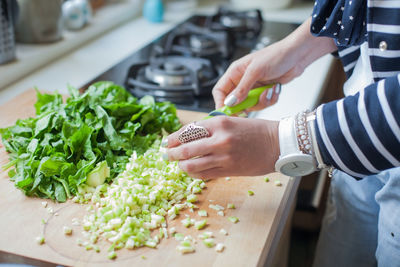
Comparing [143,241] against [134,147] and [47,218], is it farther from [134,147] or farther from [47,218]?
[134,147]

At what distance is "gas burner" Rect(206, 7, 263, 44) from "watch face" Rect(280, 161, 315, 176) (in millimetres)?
991

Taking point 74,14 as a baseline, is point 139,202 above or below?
below

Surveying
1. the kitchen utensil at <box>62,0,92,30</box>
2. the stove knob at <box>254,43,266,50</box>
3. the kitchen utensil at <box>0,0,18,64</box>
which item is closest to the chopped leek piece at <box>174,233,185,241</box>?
the kitchen utensil at <box>0,0,18,64</box>

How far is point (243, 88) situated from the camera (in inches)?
40.4

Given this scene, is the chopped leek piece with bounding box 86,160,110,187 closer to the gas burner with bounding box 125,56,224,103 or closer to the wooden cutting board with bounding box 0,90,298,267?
the wooden cutting board with bounding box 0,90,298,267

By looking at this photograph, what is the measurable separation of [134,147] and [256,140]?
0.32 metres

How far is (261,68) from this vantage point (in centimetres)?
104

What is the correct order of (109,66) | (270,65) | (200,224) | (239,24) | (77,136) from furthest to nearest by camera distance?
(239,24)
(109,66)
(270,65)
(77,136)
(200,224)

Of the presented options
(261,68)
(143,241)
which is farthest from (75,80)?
(143,241)

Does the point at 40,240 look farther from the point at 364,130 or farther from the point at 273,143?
the point at 364,130

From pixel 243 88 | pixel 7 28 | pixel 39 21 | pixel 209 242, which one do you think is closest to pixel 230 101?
pixel 243 88

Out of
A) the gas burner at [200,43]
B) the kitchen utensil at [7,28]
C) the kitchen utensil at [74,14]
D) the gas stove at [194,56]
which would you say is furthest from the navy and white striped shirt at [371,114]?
the kitchen utensil at [74,14]

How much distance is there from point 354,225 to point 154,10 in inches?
46.8

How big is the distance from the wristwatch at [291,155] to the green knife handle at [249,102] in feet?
0.82
